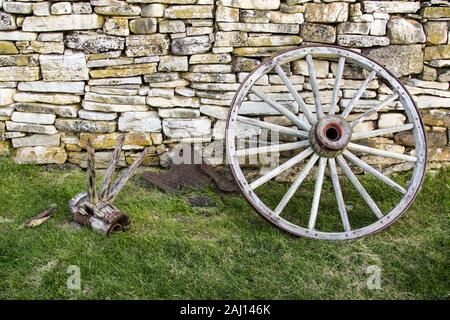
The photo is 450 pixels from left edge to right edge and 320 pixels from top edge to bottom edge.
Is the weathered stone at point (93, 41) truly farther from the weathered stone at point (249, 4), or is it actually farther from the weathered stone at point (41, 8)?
the weathered stone at point (249, 4)

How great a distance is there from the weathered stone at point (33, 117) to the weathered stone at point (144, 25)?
3.42 feet

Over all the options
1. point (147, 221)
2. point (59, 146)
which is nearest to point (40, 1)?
point (59, 146)

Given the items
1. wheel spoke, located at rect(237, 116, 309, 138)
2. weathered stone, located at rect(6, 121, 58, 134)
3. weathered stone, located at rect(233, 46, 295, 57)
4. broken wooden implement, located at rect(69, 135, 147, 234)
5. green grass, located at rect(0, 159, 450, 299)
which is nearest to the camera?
green grass, located at rect(0, 159, 450, 299)

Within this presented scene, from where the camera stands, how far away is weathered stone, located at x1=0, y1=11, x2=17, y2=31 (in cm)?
390

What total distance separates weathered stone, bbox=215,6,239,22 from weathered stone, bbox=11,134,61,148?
171 centimetres

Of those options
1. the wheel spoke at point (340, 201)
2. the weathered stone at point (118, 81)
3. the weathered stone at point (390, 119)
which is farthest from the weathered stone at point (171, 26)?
the weathered stone at point (390, 119)

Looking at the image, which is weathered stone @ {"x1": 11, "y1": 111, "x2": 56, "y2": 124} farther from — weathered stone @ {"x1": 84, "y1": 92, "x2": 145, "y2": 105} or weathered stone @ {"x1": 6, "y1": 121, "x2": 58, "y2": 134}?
weathered stone @ {"x1": 84, "y1": 92, "x2": 145, "y2": 105}

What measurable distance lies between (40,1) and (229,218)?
7.47 ft

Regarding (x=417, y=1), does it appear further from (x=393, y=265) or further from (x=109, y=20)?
(x=109, y=20)

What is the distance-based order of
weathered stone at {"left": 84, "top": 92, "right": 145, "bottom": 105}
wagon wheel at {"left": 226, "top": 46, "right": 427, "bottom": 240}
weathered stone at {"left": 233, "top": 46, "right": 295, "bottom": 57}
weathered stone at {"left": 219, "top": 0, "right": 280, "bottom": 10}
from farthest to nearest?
weathered stone at {"left": 84, "top": 92, "right": 145, "bottom": 105} < weathered stone at {"left": 233, "top": 46, "right": 295, "bottom": 57} < weathered stone at {"left": 219, "top": 0, "right": 280, "bottom": 10} < wagon wheel at {"left": 226, "top": 46, "right": 427, "bottom": 240}

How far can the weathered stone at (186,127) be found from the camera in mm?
4117

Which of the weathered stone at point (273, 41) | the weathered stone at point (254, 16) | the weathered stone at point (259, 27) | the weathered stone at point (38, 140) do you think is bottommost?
the weathered stone at point (38, 140)

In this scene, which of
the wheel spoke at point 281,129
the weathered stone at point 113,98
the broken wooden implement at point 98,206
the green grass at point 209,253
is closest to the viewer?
the green grass at point 209,253

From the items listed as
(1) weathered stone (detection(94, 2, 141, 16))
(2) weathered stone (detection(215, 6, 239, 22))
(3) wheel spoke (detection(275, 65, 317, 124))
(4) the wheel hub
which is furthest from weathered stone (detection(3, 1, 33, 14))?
(4) the wheel hub
